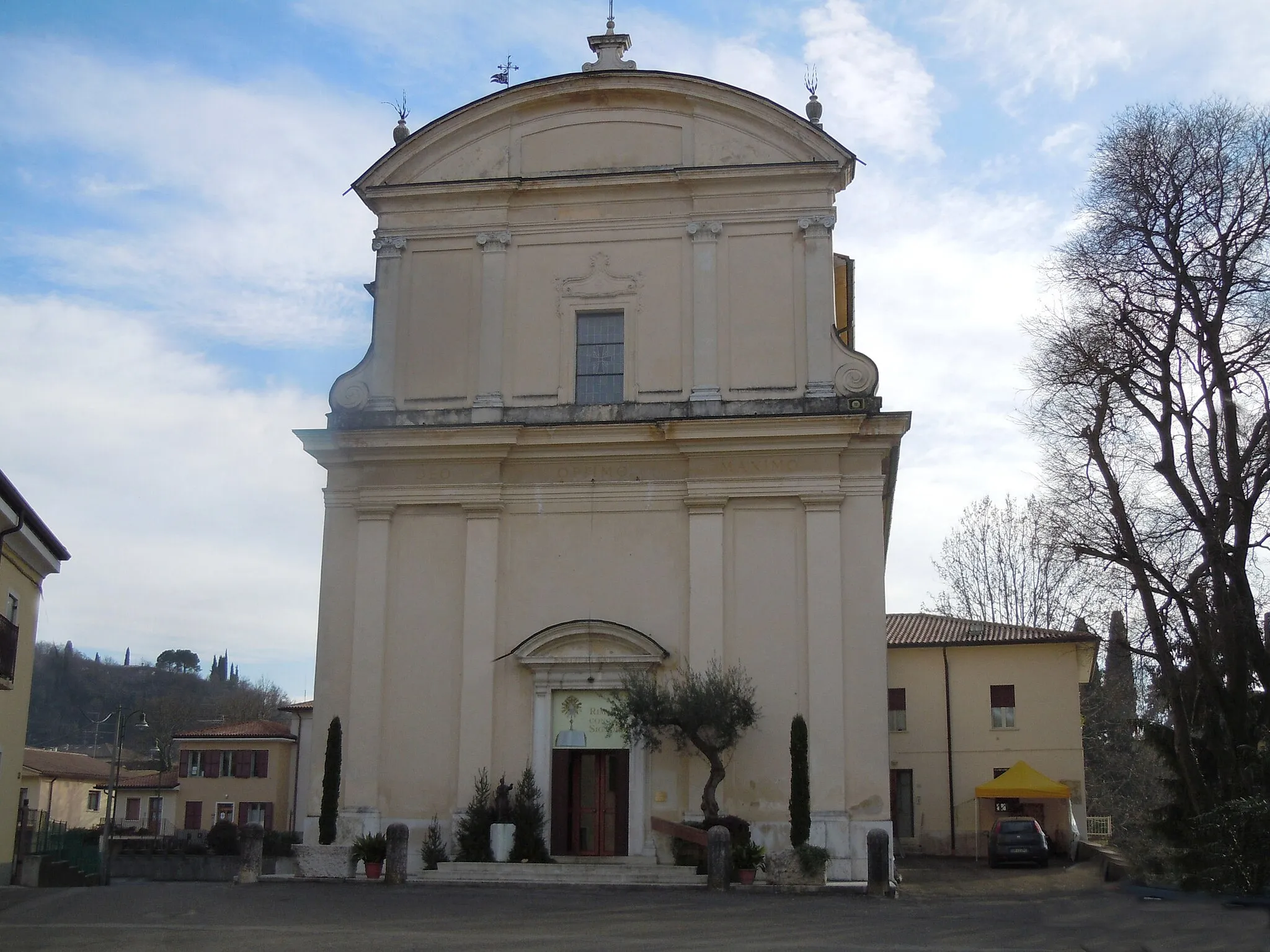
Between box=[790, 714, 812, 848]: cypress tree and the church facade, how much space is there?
260 mm

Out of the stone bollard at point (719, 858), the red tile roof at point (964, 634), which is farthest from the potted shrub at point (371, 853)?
the red tile roof at point (964, 634)

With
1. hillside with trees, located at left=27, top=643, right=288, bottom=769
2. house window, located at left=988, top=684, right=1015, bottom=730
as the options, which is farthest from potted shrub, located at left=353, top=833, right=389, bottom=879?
hillside with trees, located at left=27, top=643, right=288, bottom=769

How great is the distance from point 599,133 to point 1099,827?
2588cm

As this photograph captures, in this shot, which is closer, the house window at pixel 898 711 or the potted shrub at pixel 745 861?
the potted shrub at pixel 745 861

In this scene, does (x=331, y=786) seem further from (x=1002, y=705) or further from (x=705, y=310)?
(x=1002, y=705)

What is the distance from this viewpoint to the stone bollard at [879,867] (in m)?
18.2

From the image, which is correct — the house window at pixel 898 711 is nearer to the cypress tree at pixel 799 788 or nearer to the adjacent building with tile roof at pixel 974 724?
the adjacent building with tile roof at pixel 974 724

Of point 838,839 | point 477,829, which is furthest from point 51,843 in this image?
point 838,839

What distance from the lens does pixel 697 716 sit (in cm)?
2031

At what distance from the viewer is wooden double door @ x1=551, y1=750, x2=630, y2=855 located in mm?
21562

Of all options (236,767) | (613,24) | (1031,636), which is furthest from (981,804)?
(236,767)

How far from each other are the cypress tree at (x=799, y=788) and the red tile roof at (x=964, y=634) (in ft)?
48.8

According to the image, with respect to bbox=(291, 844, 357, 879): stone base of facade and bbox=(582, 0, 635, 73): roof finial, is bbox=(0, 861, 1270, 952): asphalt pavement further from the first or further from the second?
bbox=(582, 0, 635, 73): roof finial

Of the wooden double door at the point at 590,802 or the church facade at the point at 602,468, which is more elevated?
the church facade at the point at 602,468
